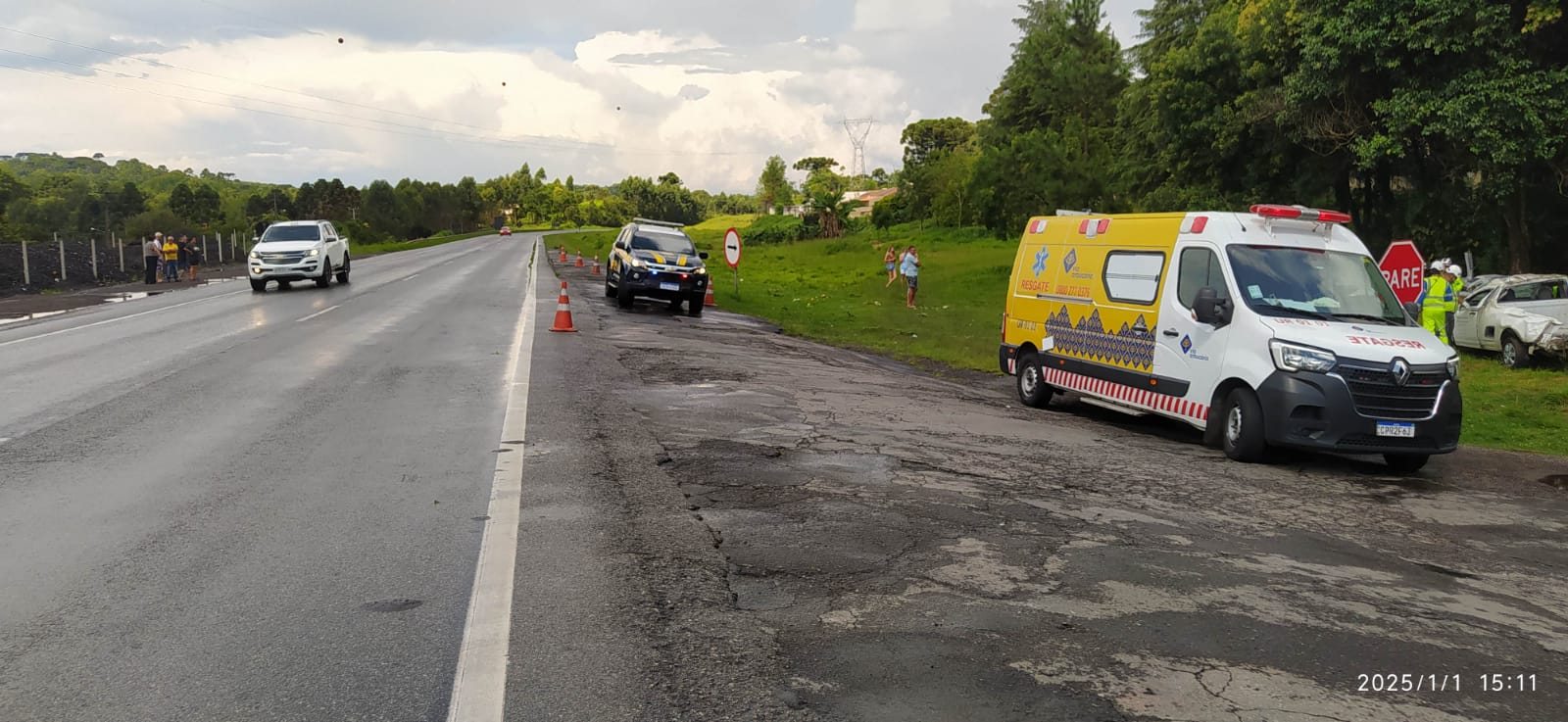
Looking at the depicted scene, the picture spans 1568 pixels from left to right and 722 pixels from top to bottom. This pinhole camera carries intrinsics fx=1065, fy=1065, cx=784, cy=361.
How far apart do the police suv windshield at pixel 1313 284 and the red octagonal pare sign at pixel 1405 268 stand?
408 cm

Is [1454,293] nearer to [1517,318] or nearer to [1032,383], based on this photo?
[1517,318]

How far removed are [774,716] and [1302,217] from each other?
8.90 metres

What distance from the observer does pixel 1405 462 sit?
9.44 m

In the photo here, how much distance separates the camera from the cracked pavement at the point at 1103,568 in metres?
3.91

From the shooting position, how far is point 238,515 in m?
5.89

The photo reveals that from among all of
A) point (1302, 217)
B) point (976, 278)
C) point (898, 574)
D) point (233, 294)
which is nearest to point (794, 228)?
point (976, 278)

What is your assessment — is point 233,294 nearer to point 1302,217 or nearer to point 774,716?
point 1302,217

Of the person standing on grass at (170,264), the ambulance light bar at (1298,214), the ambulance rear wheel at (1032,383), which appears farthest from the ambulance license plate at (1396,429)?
the person standing on grass at (170,264)

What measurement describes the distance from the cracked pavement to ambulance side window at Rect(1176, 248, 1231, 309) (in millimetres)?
1467

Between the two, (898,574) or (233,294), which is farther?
(233,294)

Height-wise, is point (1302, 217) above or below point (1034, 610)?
above

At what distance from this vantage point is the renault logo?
889 centimetres

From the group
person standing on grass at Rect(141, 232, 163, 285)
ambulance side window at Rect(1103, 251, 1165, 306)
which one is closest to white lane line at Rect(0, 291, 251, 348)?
person standing on grass at Rect(141, 232, 163, 285)

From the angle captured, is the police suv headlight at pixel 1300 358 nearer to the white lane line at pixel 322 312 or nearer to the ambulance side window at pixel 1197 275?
the ambulance side window at pixel 1197 275
